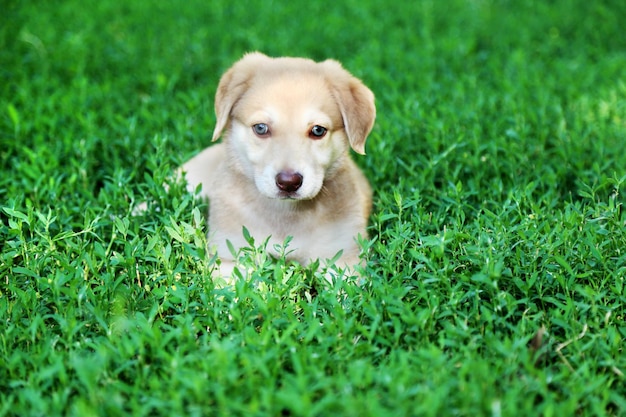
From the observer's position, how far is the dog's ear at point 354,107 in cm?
468

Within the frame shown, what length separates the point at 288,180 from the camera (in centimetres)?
425

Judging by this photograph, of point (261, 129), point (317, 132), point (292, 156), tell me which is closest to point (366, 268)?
point (292, 156)

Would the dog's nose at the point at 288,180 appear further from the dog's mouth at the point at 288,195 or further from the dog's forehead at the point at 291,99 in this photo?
the dog's forehead at the point at 291,99

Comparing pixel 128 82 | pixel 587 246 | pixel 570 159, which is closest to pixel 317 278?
pixel 587 246

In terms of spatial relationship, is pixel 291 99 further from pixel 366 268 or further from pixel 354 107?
pixel 366 268

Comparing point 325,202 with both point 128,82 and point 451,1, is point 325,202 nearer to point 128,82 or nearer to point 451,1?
point 128,82

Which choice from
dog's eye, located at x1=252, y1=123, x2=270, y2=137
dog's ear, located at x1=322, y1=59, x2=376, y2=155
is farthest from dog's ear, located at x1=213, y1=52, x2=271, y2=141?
dog's ear, located at x1=322, y1=59, x2=376, y2=155

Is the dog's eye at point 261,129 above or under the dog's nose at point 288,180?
above

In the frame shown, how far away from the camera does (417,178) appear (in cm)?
542

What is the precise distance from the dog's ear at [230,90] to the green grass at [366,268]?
54cm

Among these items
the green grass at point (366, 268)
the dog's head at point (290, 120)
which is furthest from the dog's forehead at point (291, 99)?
the green grass at point (366, 268)

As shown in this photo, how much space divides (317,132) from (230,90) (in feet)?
1.92

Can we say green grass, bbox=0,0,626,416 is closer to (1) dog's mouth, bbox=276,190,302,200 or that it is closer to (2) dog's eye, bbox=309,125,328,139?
(1) dog's mouth, bbox=276,190,302,200

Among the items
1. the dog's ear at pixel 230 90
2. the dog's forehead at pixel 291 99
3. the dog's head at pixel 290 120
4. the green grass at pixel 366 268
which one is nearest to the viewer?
the green grass at pixel 366 268
